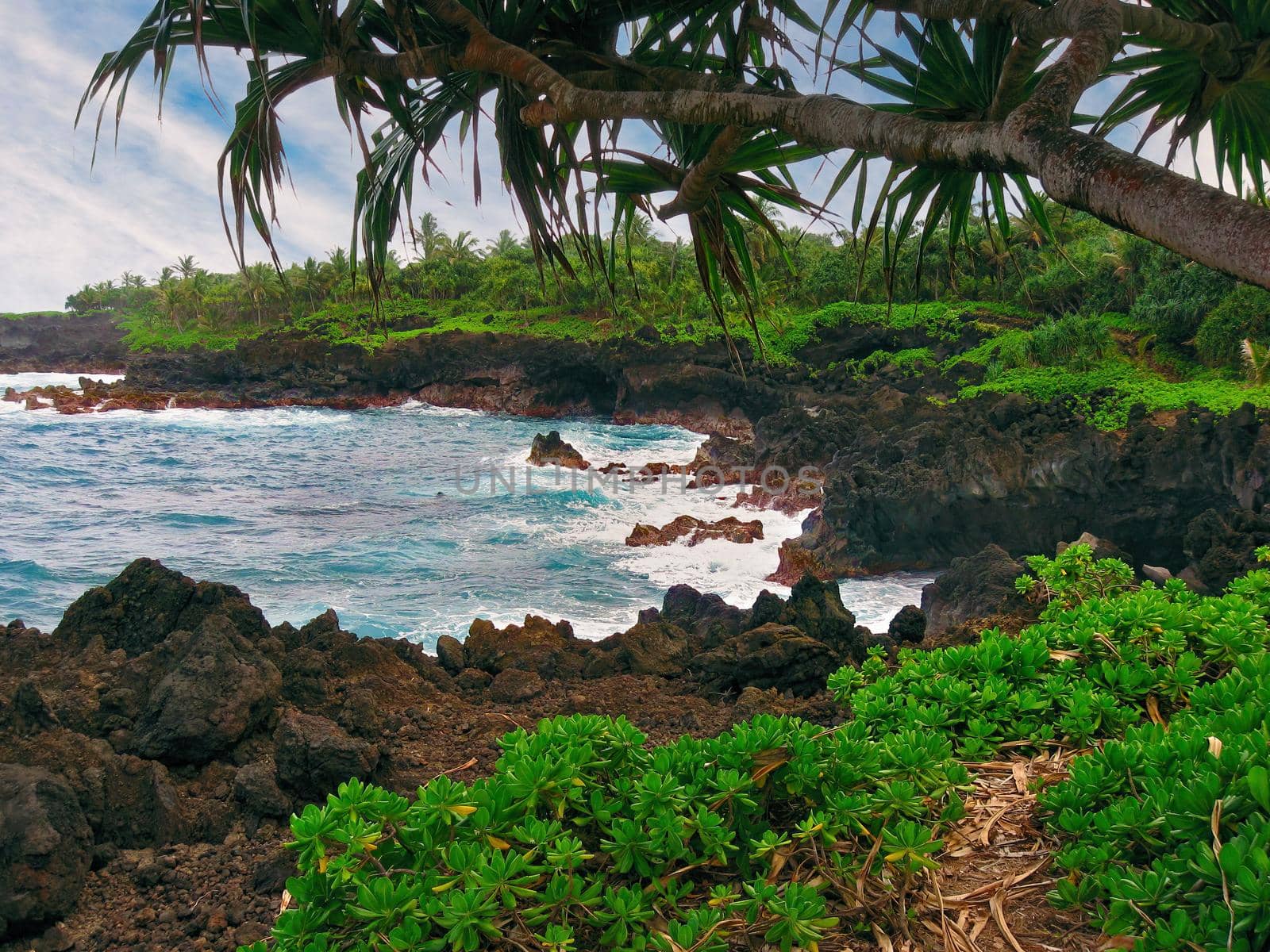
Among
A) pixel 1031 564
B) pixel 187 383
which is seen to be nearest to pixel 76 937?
pixel 1031 564

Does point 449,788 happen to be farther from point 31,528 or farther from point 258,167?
point 31,528

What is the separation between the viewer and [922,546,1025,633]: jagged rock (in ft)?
22.9

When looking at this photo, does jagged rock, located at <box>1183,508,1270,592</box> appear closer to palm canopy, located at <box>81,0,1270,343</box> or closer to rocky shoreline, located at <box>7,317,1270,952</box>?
rocky shoreline, located at <box>7,317,1270,952</box>

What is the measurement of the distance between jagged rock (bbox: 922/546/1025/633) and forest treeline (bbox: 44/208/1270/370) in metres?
2.47

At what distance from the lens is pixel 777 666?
4.41 meters

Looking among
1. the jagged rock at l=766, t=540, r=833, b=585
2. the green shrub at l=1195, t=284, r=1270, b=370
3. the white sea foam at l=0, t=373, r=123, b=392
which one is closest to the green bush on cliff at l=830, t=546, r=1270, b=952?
the jagged rock at l=766, t=540, r=833, b=585

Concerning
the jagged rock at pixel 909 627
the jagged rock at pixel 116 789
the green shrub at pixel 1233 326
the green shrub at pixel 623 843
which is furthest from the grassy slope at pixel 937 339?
the jagged rock at pixel 116 789

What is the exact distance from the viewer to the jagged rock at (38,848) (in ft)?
6.73

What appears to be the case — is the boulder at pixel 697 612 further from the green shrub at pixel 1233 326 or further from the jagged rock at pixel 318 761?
the green shrub at pixel 1233 326

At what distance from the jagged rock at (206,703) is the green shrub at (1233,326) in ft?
54.3

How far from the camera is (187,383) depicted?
34031 mm

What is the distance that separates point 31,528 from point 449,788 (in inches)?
687

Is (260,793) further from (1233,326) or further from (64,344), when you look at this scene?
(64,344)

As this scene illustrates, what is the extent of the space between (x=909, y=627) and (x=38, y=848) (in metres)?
4.68
